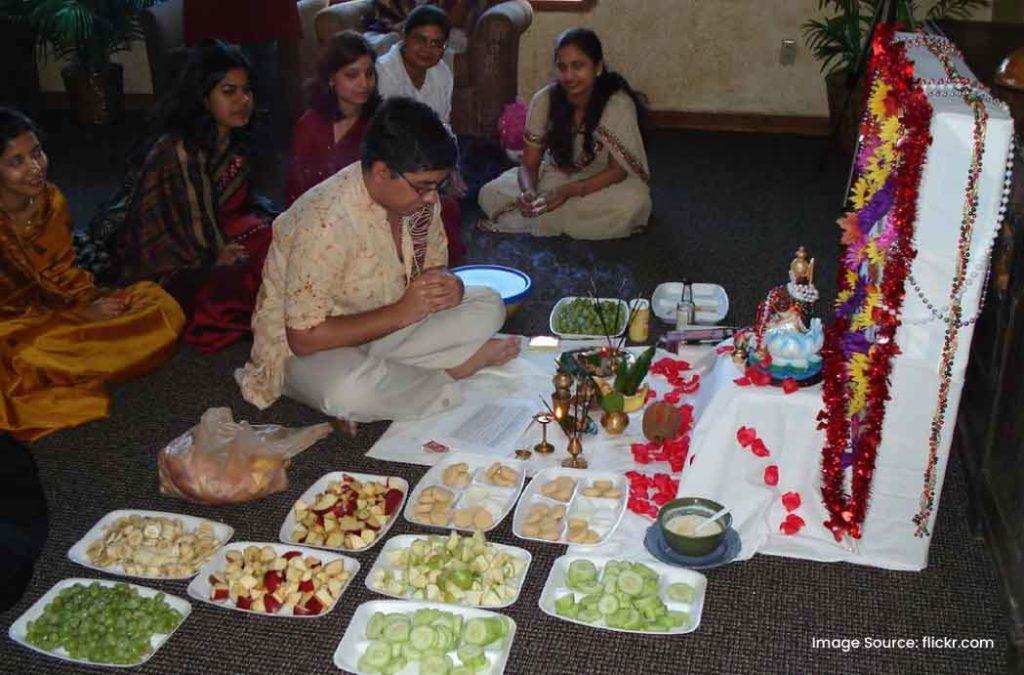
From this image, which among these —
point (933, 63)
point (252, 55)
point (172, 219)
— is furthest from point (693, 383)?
point (252, 55)

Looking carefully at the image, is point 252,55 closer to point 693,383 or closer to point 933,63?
point 693,383

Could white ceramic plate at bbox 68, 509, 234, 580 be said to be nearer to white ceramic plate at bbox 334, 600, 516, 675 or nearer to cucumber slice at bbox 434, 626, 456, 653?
white ceramic plate at bbox 334, 600, 516, 675

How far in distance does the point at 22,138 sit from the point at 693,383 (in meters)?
2.30

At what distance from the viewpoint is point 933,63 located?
2.71 metres

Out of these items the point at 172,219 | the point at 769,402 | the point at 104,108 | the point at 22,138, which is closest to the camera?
the point at 769,402

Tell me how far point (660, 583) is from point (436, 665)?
619 mm

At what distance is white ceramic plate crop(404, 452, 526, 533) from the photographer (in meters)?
2.91

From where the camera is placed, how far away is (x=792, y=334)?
2.78 meters

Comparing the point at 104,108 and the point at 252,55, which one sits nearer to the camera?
the point at 252,55

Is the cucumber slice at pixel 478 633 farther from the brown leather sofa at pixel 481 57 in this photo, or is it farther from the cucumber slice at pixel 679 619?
the brown leather sofa at pixel 481 57

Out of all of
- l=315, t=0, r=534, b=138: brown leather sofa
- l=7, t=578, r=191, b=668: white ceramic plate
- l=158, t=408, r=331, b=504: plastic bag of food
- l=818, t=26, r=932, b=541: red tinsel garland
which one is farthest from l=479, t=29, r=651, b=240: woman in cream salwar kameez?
l=7, t=578, r=191, b=668: white ceramic plate

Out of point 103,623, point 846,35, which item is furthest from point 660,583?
point 846,35

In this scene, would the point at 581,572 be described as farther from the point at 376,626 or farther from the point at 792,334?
the point at 792,334

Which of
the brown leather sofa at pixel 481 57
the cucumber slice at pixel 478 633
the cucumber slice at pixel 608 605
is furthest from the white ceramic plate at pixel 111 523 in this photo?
the brown leather sofa at pixel 481 57
